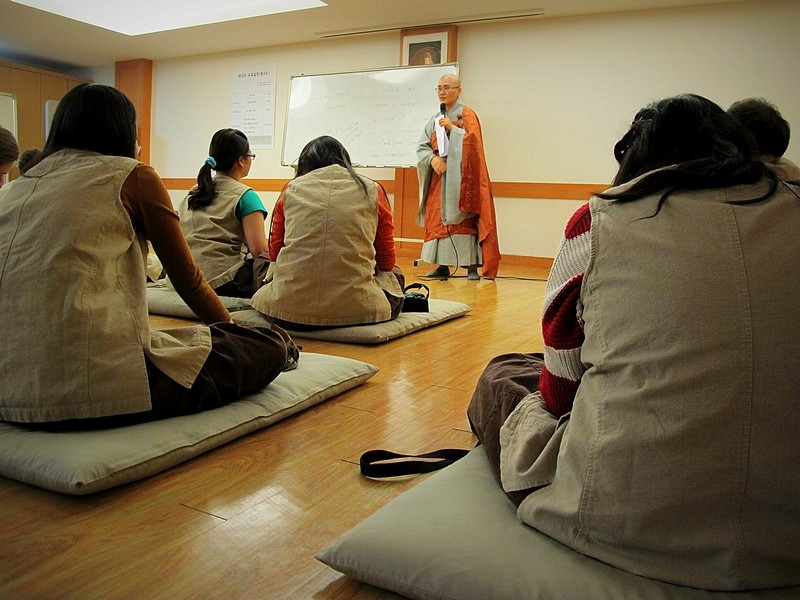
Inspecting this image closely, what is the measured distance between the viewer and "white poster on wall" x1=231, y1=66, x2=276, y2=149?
778 centimetres

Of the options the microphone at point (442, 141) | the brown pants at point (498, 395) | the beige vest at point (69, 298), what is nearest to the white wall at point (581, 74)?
the microphone at point (442, 141)

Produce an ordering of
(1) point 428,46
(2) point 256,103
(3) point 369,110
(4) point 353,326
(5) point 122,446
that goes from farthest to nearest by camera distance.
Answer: (2) point 256,103
(3) point 369,110
(1) point 428,46
(4) point 353,326
(5) point 122,446

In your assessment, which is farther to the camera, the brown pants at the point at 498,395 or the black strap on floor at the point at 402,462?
the black strap on floor at the point at 402,462

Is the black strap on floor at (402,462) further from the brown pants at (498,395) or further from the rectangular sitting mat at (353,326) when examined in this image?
the rectangular sitting mat at (353,326)

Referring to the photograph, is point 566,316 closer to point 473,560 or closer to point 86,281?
point 473,560

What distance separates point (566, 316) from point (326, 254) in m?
1.75

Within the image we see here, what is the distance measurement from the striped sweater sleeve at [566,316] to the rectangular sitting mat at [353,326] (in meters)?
1.65

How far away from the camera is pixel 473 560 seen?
3.24ft

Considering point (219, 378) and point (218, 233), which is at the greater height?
point (218, 233)

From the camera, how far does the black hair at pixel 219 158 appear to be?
10.7 feet

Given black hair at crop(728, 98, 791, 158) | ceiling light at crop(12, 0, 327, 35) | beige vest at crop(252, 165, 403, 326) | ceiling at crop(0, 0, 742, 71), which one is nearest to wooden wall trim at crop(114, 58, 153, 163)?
ceiling at crop(0, 0, 742, 71)

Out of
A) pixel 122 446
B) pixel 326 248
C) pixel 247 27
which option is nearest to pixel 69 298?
pixel 122 446

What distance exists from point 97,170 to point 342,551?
3.07ft

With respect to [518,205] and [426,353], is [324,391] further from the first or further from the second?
[518,205]
